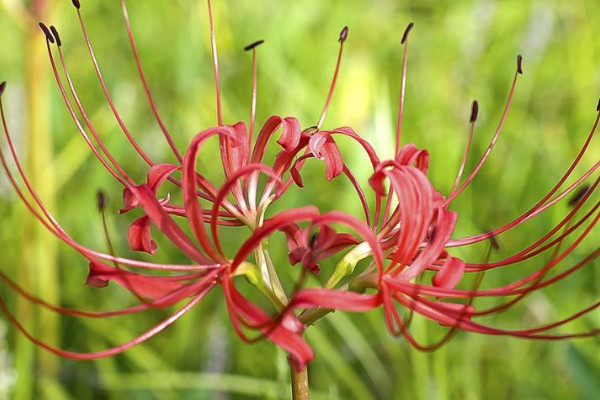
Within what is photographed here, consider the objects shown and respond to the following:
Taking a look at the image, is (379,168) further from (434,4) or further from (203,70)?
(434,4)

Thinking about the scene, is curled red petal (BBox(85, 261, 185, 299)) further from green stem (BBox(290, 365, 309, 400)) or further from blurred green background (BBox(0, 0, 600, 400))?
blurred green background (BBox(0, 0, 600, 400))

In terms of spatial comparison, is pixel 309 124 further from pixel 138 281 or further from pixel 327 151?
pixel 138 281

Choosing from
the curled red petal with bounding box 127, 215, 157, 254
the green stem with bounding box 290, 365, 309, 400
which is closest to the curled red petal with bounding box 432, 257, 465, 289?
the green stem with bounding box 290, 365, 309, 400

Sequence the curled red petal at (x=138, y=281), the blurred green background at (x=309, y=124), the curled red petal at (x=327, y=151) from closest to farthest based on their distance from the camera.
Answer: the curled red petal at (x=138, y=281), the curled red petal at (x=327, y=151), the blurred green background at (x=309, y=124)

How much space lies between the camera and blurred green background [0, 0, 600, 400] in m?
1.72

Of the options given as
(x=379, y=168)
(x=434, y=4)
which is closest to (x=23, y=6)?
(x=379, y=168)

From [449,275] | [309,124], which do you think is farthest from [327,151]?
[309,124]

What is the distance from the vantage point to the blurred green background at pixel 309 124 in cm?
172

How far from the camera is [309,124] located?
2482 millimetres

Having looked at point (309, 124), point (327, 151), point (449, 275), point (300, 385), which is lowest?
point (300, 385)

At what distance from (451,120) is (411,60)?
0.56m

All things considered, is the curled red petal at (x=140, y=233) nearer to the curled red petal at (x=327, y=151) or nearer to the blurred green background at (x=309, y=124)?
the curled red petal at (x=327, y=151)

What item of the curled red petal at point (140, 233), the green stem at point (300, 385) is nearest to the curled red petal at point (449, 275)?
the green stem at point (300, 385)

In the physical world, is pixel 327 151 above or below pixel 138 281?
above
